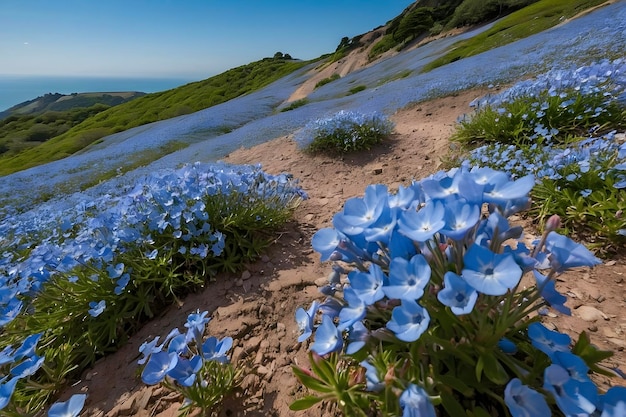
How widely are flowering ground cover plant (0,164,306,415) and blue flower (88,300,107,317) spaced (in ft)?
0.03

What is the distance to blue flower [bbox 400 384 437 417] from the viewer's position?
1.10m

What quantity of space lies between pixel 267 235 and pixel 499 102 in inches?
177

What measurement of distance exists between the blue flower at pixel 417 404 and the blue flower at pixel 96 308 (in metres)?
2.25

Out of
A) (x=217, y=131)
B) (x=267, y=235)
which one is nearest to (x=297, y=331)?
(x=267, y=235)

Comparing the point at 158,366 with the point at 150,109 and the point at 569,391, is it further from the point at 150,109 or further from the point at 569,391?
the point at 150,109

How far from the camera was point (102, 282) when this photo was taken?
9.25 ft

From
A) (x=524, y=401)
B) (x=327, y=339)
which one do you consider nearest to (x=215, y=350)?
(x=327, y=339)

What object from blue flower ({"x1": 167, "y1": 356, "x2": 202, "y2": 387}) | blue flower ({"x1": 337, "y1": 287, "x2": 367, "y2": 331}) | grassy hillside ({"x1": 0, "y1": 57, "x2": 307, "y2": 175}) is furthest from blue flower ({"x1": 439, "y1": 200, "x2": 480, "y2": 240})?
grassy hillside ({"x1": 0, "y1": 57, "x2": 307, "y2": 175})

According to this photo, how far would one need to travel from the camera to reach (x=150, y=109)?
41281 millimetres

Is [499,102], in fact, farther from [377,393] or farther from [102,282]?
[102,282]

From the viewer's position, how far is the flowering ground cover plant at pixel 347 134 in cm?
676

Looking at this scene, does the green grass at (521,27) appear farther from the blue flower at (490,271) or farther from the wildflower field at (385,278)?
the blue flower at (490,271)

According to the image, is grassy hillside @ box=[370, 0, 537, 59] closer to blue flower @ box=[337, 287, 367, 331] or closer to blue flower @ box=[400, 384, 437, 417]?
blue flower @ box=[337, 287, 367, 331]

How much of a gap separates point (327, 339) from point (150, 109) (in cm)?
4628
